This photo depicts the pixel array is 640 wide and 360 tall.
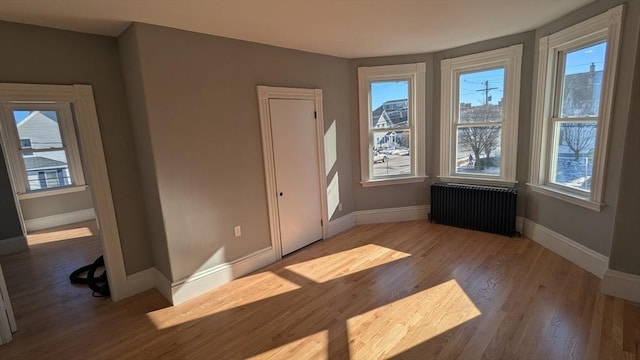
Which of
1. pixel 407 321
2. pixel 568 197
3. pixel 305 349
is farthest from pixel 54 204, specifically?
pixel 568 197

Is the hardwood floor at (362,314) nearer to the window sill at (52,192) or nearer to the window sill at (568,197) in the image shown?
the window sill at (568,197)

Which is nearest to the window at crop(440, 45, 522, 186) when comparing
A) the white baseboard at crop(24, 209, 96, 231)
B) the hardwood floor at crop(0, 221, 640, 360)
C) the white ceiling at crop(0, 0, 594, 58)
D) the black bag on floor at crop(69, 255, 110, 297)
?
the white ceiling at crop(0, 0, 594, 58)

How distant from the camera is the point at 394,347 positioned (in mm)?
2119

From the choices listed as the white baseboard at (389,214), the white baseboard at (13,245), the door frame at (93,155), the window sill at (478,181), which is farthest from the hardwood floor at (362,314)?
the white baseboard at (389,214)

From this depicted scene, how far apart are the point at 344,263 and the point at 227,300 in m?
1.31

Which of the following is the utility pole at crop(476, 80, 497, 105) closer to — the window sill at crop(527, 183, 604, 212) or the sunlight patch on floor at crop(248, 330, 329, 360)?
the window sill at crop(527, 183, 604, 212)

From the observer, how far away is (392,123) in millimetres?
4465

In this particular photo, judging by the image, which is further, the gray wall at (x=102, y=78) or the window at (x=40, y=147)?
the window at (x=40, y=147)

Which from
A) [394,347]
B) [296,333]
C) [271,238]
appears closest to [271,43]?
[271,238]

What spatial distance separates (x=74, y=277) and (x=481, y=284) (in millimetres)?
4273

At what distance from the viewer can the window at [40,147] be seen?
5.04 metres

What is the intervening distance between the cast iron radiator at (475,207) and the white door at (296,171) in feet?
5.93

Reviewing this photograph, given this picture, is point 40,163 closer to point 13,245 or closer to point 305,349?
point 13,245

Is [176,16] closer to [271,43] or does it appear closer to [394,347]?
[271,43]
